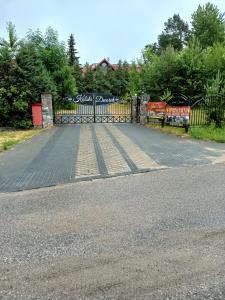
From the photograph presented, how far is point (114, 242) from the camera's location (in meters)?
3.56

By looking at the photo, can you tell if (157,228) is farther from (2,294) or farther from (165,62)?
(165,62)

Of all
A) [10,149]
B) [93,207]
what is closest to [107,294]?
[93,207]

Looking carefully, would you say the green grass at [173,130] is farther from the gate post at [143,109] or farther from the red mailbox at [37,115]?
the red mailbox at [37,115]

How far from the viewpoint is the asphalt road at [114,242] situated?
2.72 m

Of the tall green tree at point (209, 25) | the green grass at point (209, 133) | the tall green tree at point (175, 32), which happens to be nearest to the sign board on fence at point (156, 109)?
the green grass at point (209, 133)

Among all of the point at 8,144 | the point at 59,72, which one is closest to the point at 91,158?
the point at 8,144

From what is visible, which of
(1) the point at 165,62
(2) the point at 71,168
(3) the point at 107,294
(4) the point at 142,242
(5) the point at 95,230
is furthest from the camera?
(1) the point at 165,62

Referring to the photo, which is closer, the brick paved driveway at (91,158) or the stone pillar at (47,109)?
the brick paved driveway at (91,158)

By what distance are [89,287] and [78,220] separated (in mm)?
1536

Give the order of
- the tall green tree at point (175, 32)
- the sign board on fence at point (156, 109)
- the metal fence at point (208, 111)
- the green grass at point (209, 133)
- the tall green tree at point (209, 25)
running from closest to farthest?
the green grass at point (209, 133), the metal fence at point (208, 111), the sign board on fence at point (156, 109), the tall green tree at point (209, 25), the tall green tree at point (175, 32)

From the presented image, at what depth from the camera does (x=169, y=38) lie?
200 ft

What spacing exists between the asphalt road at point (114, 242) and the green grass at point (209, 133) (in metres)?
5.45

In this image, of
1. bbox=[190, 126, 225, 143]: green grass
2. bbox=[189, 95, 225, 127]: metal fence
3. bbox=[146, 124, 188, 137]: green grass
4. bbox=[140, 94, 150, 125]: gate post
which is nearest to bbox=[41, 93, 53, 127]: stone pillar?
bbox=[140, 94, 150, 125]: gate post

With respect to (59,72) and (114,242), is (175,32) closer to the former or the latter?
(59,72)
